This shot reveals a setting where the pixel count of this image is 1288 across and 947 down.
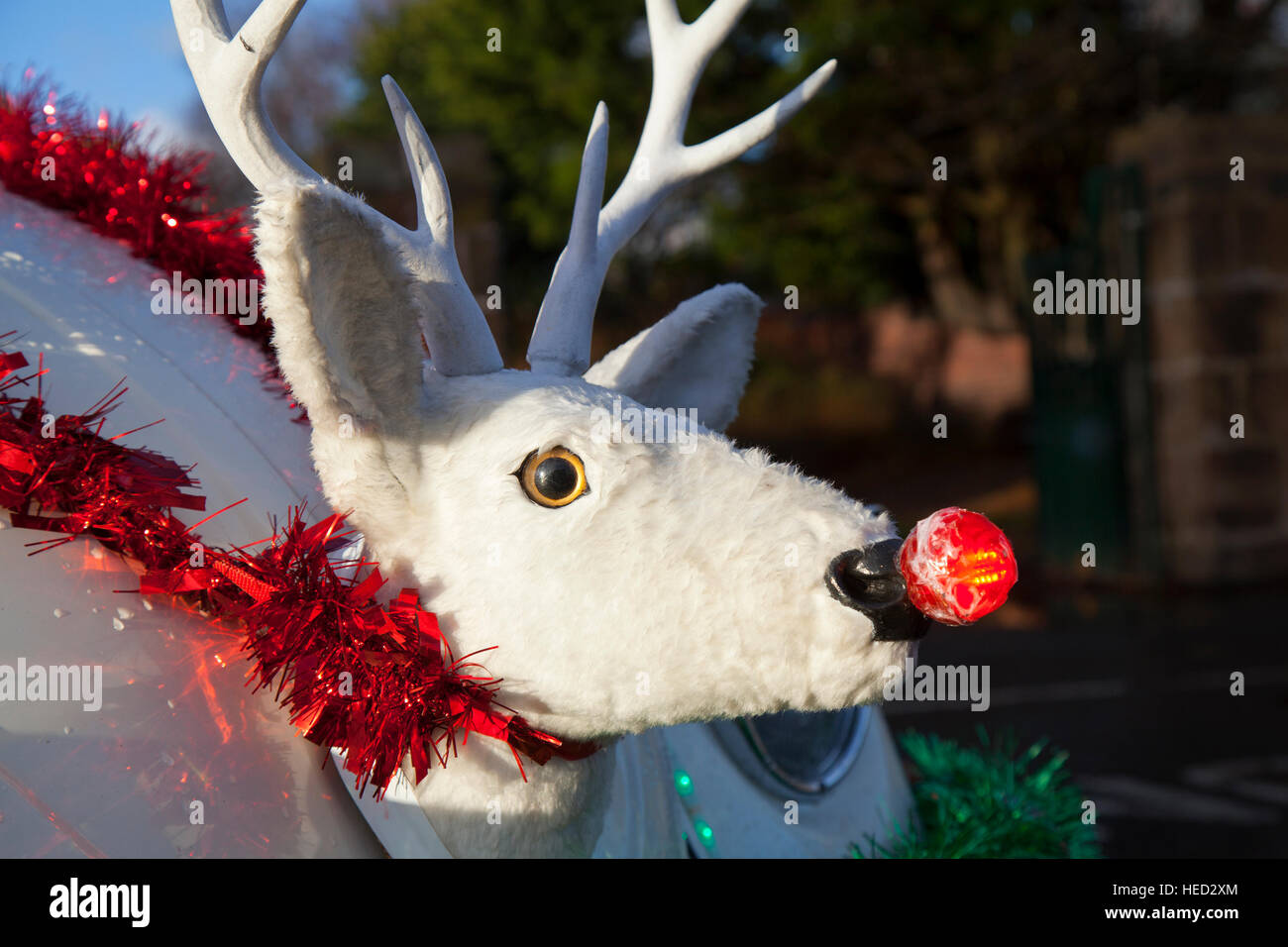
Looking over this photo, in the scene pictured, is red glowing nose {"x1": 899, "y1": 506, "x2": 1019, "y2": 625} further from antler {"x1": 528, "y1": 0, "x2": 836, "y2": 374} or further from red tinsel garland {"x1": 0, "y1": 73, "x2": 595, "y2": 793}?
antler {"x1": 528, "y1": 0, "x2": 836, "y2": 374}

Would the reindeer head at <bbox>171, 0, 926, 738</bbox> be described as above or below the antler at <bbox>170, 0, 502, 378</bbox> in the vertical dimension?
below

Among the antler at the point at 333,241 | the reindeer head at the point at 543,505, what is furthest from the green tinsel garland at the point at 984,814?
the antler at the point at 333,241

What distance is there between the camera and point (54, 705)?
130cm

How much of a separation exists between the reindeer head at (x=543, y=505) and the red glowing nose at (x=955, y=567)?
0.04 m

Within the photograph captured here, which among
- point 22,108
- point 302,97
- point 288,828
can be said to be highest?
point 302,97

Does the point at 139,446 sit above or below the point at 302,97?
below

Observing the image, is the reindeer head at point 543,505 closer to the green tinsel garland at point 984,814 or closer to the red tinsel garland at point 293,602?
the red tinsel garland at point 293,602

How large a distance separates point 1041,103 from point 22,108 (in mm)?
12262

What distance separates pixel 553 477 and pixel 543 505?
33mm

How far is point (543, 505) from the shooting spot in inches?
52.8

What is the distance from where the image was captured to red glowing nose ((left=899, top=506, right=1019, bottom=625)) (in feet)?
3.84

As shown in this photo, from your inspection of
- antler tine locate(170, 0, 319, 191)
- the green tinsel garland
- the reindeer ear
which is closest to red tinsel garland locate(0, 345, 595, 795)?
antler tine locate(170, 0, 319, 191)

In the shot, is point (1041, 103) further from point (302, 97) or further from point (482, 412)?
point (302, 97)
